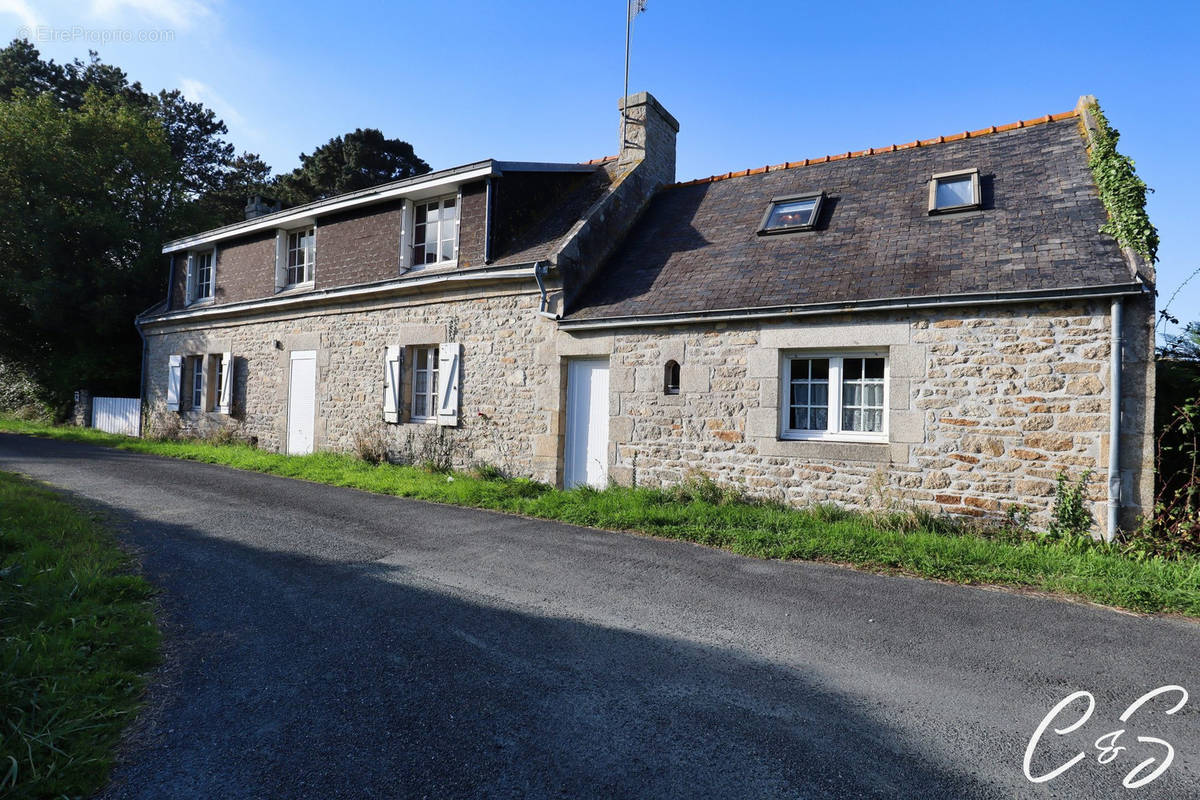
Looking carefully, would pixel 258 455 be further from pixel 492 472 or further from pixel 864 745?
pixel 864 745

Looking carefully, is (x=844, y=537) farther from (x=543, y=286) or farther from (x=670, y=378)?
(x=543, y=286)

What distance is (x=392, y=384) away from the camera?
37.4 feet

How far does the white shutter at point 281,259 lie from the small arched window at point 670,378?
33.0ft

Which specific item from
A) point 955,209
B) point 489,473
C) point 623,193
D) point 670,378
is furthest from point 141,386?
point 955,209

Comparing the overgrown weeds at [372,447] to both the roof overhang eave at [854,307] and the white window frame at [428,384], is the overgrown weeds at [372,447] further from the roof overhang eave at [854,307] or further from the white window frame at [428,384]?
the roof overhang eave at [854,307]

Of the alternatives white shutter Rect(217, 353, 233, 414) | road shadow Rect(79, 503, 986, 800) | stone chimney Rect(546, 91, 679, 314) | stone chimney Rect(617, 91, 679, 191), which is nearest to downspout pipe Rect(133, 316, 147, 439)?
white shutter Rect(217, 353, 233, 414)

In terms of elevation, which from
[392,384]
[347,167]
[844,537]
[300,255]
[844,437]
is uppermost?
[347,167]

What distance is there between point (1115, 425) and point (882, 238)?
11.6ft

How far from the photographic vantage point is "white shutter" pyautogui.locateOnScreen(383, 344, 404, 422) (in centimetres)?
1131

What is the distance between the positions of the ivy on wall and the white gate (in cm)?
2086

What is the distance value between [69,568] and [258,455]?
8605 millimetres

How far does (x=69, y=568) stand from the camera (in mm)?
4430

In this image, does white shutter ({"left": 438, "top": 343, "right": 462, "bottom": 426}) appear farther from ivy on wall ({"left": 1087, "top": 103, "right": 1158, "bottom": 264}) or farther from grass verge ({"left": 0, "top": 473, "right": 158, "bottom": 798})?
ivy on wall ({"left": 1087, "top": 103, "right": 1158, "bottom": 264})

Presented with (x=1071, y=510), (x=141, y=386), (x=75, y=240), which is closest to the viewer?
(x=1071, y=510)
